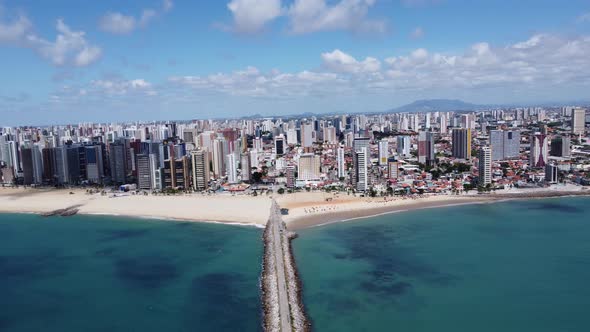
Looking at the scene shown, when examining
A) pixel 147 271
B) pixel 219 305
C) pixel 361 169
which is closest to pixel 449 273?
pixel 219 305

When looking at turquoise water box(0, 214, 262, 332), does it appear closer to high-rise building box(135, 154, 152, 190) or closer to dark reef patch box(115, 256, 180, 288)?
dark reef patch box(115, 256, 180, 288)

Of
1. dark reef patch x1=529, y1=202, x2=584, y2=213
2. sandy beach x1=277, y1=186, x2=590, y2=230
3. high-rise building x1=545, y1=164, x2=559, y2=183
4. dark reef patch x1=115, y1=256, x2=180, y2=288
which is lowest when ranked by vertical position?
dark reef patch x1=529, y1=202, x2=584, y2=213

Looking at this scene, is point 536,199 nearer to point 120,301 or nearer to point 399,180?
point 399,180

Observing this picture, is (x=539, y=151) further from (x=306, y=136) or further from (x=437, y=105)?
(x=437, y=105)

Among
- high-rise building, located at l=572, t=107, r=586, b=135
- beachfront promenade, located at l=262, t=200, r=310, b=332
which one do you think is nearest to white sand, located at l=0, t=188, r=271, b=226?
Answer: beachfront promenade, located at l=262, t=200, r=310, b=332

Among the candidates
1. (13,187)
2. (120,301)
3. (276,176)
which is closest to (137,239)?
(120,301)

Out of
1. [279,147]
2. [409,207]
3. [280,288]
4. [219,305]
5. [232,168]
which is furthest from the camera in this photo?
[279,147]

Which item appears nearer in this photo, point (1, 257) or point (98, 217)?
point (1, 257)
